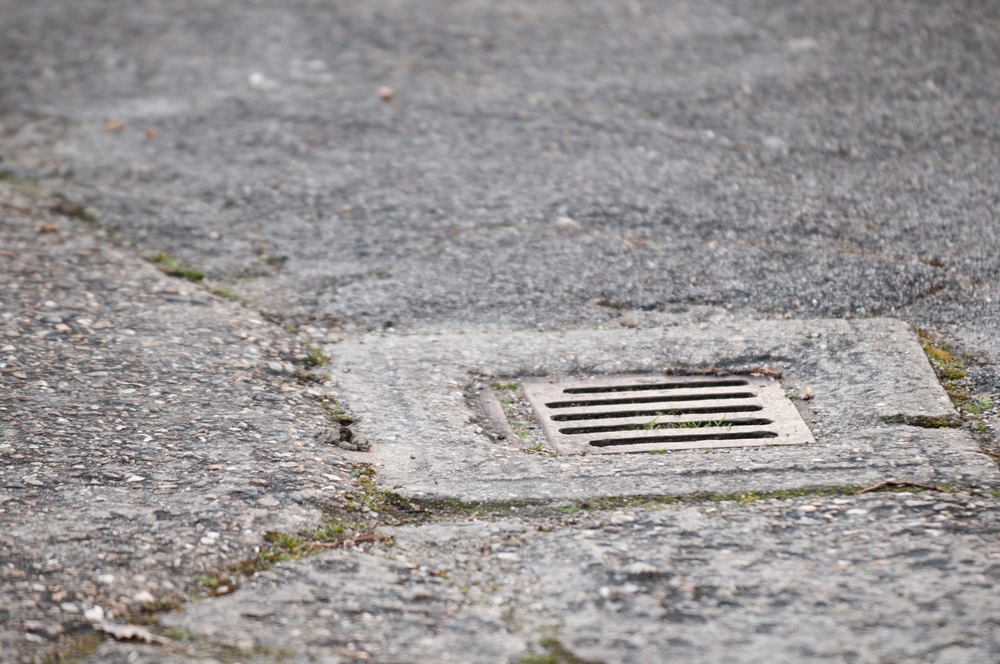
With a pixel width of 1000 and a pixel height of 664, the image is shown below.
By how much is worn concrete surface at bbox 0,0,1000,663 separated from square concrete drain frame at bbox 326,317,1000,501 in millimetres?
13

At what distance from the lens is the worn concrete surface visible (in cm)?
212

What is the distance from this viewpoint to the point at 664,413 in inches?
116

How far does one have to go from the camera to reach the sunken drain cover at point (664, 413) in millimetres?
2801

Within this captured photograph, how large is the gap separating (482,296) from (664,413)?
34.7 inches

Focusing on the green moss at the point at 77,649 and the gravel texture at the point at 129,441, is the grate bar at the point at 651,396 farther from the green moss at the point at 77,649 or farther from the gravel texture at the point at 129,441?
the green moss at the point at 77,649

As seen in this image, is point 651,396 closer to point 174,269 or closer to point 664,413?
point 664,413

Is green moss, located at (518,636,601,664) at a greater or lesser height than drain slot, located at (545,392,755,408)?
lesser

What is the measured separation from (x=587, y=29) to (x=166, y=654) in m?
4.44

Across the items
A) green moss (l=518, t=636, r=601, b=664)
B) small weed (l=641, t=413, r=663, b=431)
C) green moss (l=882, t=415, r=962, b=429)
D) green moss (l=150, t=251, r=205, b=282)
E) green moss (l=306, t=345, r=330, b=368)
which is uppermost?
green moss (l=882, t=415, r=962, b=429)

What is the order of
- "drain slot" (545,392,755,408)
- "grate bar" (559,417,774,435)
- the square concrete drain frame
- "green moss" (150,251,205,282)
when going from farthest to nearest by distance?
1. "green moss" (150,251,205,282)
2. "drain slot" (545,392,755,408)
3. "grate bar" (559,417,774,435)
4. the square concrete drain frame

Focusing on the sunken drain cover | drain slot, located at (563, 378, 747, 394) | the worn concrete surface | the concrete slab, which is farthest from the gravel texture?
drain slot, located at (563, 378, 747, 394)

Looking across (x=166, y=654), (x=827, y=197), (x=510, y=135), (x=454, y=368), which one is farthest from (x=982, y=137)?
(x=166, y=654)

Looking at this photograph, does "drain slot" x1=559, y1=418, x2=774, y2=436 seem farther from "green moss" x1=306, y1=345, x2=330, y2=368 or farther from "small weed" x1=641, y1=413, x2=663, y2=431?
"green moss" x1=306, y1=345, x2=330, y2=368

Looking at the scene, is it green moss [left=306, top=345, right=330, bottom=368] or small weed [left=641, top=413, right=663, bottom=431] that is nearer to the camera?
small weed [left=641, top=413, right=663, bottom=431]
